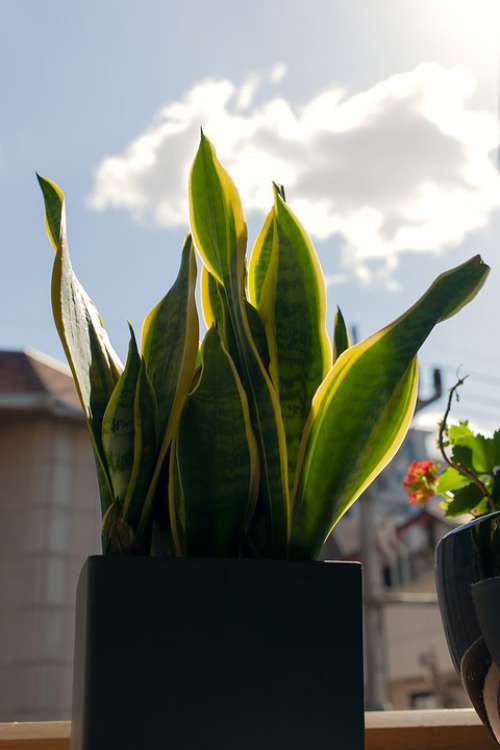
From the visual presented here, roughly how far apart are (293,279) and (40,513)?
487cm

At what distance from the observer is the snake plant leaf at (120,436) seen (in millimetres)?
470

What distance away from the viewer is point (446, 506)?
636 mm

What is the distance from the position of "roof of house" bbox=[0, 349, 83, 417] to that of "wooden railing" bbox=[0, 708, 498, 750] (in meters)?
4.21

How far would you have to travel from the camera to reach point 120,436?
0.47 metres

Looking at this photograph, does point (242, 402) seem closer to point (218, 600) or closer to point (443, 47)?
point (218, 600)

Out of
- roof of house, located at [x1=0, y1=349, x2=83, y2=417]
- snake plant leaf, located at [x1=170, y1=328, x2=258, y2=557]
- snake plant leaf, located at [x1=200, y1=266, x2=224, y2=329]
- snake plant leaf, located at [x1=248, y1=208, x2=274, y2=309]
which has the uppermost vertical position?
roof of house, located at [x1=0, y1=349, x2=83, y2=417]

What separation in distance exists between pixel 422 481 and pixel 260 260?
0.84ft

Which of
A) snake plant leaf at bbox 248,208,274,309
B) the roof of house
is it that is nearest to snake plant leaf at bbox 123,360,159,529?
snake plant leaf at bbox 248,208,274,309

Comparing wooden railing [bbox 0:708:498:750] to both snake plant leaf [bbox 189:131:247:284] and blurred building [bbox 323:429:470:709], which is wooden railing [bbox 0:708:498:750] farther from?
blurred building [bbox 323:429:470:709]

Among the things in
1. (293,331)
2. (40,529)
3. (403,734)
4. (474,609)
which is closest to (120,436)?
(293,331)

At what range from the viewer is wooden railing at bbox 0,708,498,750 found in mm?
588

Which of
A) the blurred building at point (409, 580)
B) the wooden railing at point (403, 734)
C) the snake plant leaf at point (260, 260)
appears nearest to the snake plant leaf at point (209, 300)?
the snake plant leaf at point (260, 260)

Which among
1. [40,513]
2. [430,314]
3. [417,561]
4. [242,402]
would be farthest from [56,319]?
[417,561]

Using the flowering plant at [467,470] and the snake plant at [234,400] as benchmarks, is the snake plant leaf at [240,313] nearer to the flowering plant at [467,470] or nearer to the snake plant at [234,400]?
the snake plant at [234,400]
